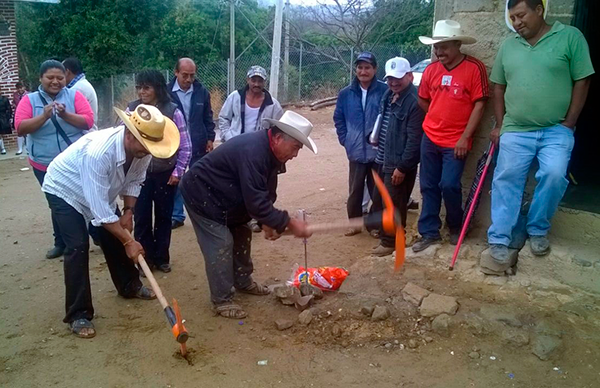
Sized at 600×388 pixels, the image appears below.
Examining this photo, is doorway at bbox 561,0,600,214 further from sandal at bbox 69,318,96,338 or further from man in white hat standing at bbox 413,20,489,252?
sandal at bbox 69,318,96,338

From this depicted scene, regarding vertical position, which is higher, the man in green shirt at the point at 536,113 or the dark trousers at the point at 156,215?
the man in green shirt at the point at 536,113

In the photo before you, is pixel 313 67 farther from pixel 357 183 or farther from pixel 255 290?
pixel 255 290

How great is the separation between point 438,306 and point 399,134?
1981 mm

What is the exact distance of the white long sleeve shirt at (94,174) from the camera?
3994 mm

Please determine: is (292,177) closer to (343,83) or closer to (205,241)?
(205,241)

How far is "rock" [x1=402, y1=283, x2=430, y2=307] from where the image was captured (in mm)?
4441

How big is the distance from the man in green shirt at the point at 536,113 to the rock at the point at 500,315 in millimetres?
459

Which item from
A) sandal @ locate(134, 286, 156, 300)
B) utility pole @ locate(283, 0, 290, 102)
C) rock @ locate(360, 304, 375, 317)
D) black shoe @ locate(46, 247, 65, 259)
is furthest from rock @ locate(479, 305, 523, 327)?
utility pole @ locate(283, 0, 290, 102)

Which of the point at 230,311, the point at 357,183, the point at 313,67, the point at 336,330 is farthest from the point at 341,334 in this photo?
the point at 313,67

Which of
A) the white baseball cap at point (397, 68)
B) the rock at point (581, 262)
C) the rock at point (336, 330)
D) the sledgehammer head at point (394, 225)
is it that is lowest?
the rock at point (336, 330)

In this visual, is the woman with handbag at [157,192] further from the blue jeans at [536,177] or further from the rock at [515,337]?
the rock at [515,337]

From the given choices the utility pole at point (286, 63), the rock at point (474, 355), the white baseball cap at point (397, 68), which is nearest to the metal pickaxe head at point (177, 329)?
the rock at point (474, 355)

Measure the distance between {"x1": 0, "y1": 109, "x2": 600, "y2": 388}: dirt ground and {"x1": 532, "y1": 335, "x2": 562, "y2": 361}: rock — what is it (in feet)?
0.09

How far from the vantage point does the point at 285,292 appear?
187 inches
